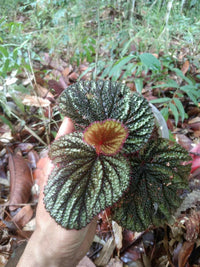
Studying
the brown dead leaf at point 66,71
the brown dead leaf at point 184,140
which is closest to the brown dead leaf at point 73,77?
the brown dead leaf at point 66,71

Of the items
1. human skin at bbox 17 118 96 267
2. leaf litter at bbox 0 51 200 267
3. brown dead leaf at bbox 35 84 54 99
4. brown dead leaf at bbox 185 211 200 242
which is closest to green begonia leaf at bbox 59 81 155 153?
human skin at bbox 17 118 96 267

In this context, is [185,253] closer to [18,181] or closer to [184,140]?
[184,140]

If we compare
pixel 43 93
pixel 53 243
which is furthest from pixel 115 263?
pixel 43 93

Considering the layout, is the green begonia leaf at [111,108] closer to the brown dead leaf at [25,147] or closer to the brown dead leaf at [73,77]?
the brown dead leaf at [25,147]

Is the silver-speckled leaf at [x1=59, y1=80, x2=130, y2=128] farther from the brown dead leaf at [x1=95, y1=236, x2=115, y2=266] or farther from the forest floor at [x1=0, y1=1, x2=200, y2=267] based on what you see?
the brown dead leaf at [x1=95, y1=236, x2=115, y2=266]

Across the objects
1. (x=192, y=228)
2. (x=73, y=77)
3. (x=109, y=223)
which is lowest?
(x=109, y=223)

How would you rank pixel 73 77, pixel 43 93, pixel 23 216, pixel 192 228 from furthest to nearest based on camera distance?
pixel 73 77 < pixel 43 93 < pixel 23 216 < pixel 192 228

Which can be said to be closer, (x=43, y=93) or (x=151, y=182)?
(x=151, y=182)
